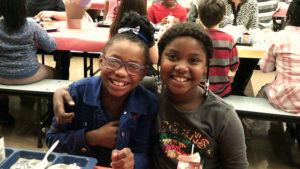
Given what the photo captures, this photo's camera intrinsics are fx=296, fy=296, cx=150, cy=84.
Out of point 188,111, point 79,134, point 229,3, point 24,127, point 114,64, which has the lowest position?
point 24,127

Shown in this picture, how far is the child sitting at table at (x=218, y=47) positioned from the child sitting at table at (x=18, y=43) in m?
1.46

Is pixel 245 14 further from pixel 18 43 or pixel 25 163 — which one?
pixel 25 163

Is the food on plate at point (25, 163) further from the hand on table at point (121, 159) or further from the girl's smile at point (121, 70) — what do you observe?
the girl's smile at point (121, 70)

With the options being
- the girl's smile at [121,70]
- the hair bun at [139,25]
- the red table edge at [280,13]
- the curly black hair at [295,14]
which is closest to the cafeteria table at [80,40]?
the hair bun at [139,25]

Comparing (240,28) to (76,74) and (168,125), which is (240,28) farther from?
(76,74)

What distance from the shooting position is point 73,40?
9.30ft

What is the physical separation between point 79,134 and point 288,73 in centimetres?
190

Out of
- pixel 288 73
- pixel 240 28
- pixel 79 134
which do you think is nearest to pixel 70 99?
pixel 79 134

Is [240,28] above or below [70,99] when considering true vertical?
above

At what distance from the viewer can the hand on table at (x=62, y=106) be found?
1298mm

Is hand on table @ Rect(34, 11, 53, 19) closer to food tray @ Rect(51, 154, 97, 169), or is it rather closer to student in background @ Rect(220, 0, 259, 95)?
student in background @ Rect(220, 0, 259, 95)

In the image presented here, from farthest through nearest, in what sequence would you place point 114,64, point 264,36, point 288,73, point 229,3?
1. point 229,3
2. point 264,36
3. point 288,73
4. point 114,64

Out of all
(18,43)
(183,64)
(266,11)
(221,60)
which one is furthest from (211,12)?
(266,11)

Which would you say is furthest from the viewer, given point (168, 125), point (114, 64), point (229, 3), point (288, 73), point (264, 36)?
point (229, 3)
